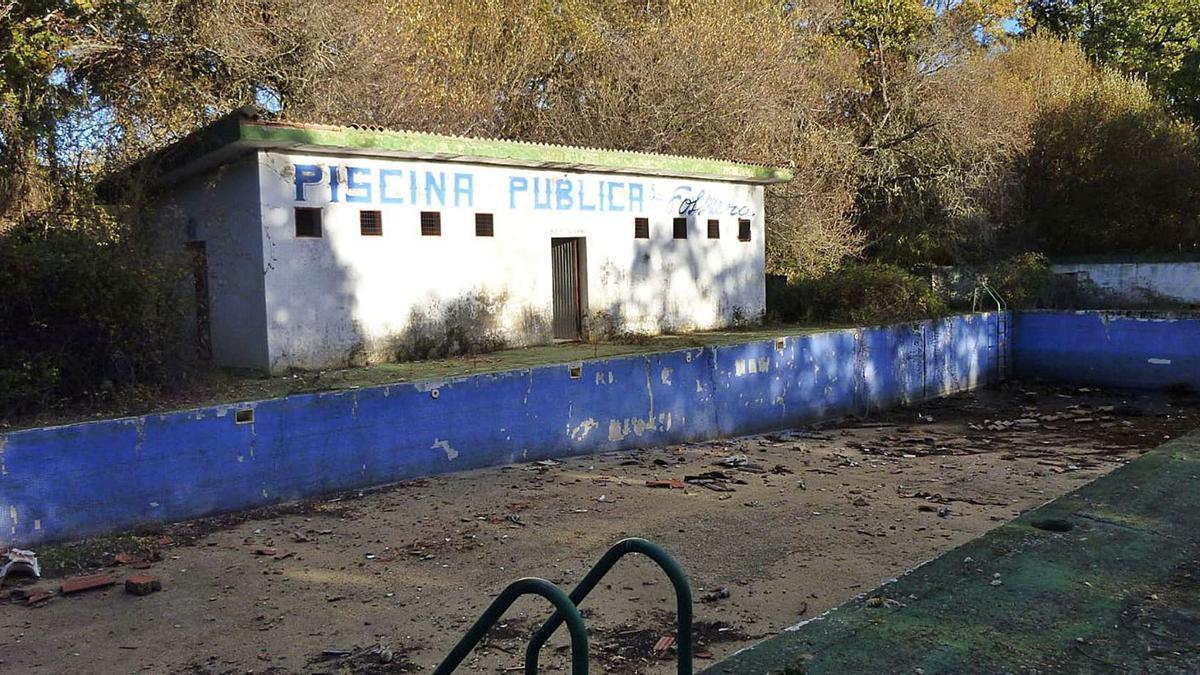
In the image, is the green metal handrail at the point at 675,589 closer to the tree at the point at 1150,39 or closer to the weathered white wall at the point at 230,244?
the weathered white wall at the point at 230,244

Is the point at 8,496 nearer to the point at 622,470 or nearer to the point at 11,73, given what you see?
the point at 622,470

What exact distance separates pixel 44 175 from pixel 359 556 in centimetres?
906

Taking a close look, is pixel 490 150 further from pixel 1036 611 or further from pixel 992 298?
pixel 992 298

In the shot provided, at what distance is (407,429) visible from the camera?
947 centimetres

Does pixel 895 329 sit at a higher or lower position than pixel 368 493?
higher

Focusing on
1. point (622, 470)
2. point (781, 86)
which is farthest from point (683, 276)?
point (781, 86)

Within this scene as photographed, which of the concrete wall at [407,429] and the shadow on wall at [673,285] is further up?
the shadow on wall at [673,285]

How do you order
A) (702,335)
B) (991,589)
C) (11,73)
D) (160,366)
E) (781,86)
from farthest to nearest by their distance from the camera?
(781,86) < (702,335) < (11,73) < (160,366) < (991,589)

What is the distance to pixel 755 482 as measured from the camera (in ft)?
33.4

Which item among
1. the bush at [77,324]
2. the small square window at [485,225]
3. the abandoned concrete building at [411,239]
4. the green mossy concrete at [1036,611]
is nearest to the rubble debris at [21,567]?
the bush at [77,324]

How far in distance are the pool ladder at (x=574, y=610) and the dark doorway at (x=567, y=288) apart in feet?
35.4

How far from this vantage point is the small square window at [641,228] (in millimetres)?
15109

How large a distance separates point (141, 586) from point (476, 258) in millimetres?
7310

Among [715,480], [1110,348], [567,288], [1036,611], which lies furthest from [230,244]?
[1110,348]
